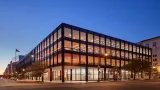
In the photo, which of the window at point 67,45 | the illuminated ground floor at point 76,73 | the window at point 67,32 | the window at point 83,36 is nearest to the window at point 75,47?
the window at point 67,45

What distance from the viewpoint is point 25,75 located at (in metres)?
126

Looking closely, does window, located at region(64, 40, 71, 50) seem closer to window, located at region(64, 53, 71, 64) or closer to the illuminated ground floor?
window, located at region(64, 53, 71, 64)

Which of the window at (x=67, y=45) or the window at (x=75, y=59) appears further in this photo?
the window at (x=75, y=59)

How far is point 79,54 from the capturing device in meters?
85.1

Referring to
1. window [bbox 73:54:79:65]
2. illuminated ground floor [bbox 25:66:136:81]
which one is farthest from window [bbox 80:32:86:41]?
illuminated ground floor [bbox 25:66:136:81]

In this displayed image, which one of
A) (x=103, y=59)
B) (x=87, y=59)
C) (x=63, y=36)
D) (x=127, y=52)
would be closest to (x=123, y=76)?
(x=127, y=52)

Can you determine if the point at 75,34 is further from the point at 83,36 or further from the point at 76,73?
the point at 76,73

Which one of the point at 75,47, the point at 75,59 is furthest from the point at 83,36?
the point at 75,59

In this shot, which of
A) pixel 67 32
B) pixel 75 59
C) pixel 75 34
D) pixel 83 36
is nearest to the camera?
pixel 67 32

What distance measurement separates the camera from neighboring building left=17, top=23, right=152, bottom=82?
8100cm

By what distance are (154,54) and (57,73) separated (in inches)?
3335

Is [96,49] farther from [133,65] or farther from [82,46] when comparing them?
[133,65]

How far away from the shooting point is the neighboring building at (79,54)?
81000 mm

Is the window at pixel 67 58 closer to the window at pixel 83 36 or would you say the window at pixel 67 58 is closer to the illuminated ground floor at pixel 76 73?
the illuminated ground floor at pixel 76 73
